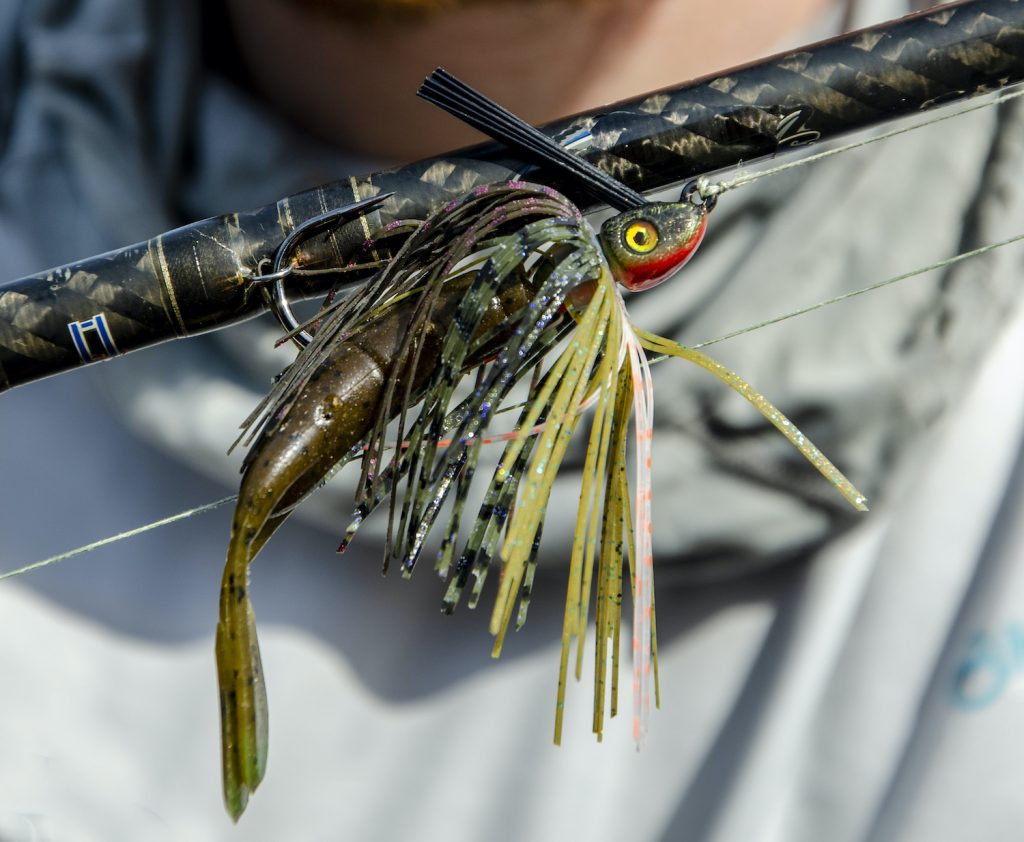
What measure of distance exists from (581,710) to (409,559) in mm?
285

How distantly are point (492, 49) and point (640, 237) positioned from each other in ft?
0.68

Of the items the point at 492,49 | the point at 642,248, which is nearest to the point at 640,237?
the point at 642,248

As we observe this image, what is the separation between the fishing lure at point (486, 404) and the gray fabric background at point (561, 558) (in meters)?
0.23

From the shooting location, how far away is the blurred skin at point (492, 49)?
48cm

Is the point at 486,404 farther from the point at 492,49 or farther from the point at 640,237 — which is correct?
the point at 492,49

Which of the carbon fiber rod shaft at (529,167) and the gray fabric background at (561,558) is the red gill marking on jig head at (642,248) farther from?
the gray fabric background at (561,558)

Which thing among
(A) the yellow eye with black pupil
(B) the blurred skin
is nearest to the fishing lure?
(A) the yellow eye with black pupil

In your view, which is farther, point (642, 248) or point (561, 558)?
point (561, 558)

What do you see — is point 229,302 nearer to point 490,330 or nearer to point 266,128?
point 490,330

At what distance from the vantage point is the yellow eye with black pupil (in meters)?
0.32

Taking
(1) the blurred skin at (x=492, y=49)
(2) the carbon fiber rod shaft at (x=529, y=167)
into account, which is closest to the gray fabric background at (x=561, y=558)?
(1) the blurred skin at (x=492, y=49)

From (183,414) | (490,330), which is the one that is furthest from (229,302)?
(183,414)

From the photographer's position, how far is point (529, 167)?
369 millimetres

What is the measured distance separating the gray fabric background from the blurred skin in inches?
1.9
